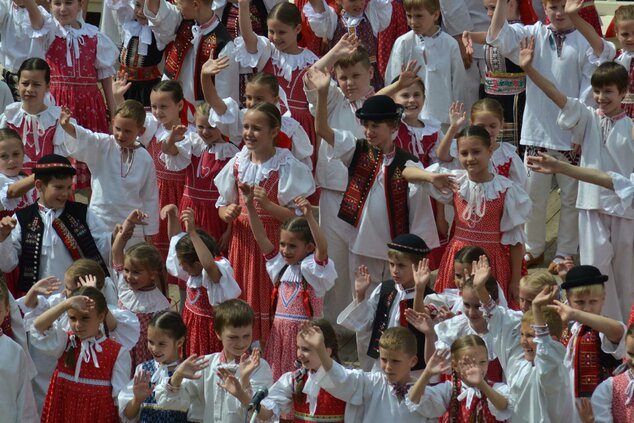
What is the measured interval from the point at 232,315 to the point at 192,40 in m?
3.72

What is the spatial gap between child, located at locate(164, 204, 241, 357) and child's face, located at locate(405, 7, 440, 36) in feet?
9.33

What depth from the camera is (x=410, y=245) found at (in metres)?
10.0

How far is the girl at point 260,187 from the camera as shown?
423 inches

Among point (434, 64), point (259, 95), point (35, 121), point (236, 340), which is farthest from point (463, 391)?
point (35, 121)

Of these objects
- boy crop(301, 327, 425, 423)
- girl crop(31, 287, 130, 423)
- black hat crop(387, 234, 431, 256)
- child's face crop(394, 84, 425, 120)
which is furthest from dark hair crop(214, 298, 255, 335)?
child's face crop(394, 84, 425, 120)

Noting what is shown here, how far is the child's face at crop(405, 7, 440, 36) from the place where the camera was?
40.7 ft

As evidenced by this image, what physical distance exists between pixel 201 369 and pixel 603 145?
11.0 feet

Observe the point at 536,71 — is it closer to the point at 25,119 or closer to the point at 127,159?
the point at 127,159

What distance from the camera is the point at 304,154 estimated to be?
11.2 meters

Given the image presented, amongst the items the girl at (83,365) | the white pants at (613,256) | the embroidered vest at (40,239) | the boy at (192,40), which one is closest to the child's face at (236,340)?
the girl at (83,365)

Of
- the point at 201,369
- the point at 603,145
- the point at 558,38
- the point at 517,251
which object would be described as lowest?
the point at 201,369

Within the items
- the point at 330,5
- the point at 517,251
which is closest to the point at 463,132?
the point at 517,251

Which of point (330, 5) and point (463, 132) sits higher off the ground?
point (330, 5)

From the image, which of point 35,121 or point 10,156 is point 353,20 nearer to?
point 35,121
